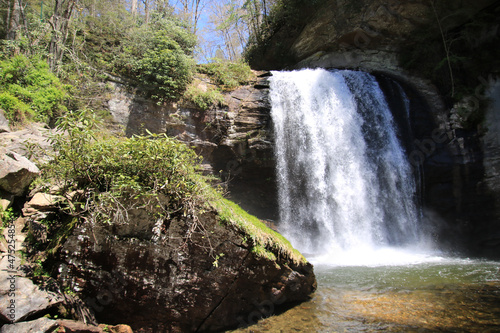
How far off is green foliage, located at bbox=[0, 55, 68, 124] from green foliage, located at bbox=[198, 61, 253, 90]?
5572 mm

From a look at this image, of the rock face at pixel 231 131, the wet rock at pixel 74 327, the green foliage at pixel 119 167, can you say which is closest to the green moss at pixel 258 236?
the green foliage at pixel 119 167

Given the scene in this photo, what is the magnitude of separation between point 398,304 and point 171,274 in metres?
3.50

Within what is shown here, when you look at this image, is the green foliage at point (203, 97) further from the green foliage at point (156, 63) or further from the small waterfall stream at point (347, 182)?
the small waterfall stream at point (347, 182)

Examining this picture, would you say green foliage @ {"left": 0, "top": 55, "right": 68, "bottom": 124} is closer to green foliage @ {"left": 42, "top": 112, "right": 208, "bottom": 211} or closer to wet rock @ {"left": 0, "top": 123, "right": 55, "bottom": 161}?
wet rock @ {"left": 0, "top": 123, "right": 55, "bottom": 161}

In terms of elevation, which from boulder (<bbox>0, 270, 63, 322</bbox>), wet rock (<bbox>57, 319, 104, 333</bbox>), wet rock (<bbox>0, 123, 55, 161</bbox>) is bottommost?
wet rock (<bbox>57, 319, 104, 333</bbox>)

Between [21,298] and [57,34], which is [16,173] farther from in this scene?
[57,34]

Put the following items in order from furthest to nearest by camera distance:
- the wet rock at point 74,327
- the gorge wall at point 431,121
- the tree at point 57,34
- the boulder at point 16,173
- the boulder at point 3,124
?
1. the gorge wall at point 431,121
2. the tree at point 57,34
3. the boulder at point 3,124
4. the boulder at point 16,173
5. the wet rock at point 74,327

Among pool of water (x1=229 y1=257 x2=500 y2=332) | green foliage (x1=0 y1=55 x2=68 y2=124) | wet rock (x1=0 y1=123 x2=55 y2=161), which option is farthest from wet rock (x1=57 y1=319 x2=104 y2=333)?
green foliage (x1=0 y1=55 x2=68 y2=124)

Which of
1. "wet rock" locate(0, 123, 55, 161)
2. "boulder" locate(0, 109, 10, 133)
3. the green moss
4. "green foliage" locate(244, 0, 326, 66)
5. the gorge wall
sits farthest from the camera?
"green foliage" locate(244, 0, 326, 66)

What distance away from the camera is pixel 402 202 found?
955 cm

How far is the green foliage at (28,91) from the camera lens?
17.7ft

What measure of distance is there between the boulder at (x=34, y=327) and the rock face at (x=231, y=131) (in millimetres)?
7069

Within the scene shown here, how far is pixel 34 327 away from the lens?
2.44m

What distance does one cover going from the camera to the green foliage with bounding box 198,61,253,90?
10.6 m
